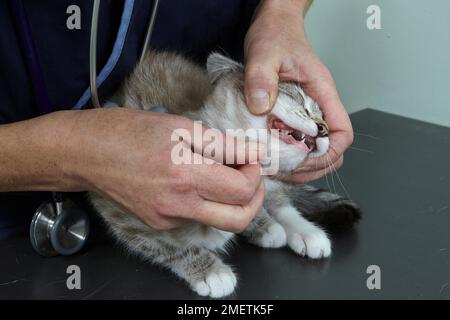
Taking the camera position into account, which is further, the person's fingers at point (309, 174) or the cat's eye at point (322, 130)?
the person's fingers at point (309, 174)

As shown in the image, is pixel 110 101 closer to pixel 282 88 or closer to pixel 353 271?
pixel 282 88

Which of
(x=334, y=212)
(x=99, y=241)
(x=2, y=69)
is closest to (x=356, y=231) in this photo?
(x=334, y=212)

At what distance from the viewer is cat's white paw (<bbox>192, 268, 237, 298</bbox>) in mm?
1050

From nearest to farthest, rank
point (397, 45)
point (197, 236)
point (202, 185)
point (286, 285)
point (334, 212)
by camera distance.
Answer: point (202, 185), point (286, 285), point (197, 236), point (334, 212), point (397, 45)

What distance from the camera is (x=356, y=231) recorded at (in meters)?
1.26

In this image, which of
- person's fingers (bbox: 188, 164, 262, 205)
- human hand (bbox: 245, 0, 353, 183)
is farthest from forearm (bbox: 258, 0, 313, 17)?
person's fingers (bbox: 188, 164, 262, 205)

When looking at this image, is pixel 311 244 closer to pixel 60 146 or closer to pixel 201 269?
pixel 201 269

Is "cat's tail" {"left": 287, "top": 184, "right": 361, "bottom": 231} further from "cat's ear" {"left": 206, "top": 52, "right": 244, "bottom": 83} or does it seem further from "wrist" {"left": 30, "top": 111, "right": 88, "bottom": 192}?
"wrist" {"left": 30, "top": 111, "right": 88, "bottom": 192}

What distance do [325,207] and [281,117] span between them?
0.33 metres

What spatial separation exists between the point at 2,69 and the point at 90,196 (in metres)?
0.33

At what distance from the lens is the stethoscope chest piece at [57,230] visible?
112 centimetres

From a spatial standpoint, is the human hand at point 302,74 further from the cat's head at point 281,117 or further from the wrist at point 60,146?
the wrist at point 60,146

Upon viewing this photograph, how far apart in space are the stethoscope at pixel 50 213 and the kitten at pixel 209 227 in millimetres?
91

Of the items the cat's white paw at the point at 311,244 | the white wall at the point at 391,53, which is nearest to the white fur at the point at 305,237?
the cat's white paw at the point at 311,244
